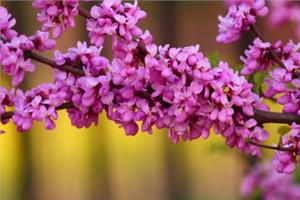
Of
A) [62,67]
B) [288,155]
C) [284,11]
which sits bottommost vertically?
[288,155]

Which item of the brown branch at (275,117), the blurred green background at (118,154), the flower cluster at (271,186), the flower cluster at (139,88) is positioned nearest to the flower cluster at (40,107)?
the flower cluster at (139,88)

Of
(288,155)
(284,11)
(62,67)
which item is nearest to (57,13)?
(62,67)

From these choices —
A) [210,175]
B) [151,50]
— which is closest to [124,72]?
[151,50]

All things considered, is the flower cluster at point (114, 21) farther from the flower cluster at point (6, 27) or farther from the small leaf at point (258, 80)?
the small leaf at point (258, 80)

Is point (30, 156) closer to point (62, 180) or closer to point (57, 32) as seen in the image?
point (62, 180)

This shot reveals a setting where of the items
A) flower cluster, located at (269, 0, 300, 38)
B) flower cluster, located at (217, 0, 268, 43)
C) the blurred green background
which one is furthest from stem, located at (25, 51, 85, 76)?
the blurred green background

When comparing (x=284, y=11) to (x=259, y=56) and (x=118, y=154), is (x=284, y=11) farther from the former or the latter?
(x=118, y=154)

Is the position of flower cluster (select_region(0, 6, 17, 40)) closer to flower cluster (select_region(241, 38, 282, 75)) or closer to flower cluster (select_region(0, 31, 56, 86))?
flower cluster (select_region(0, 31, 56, 86))
